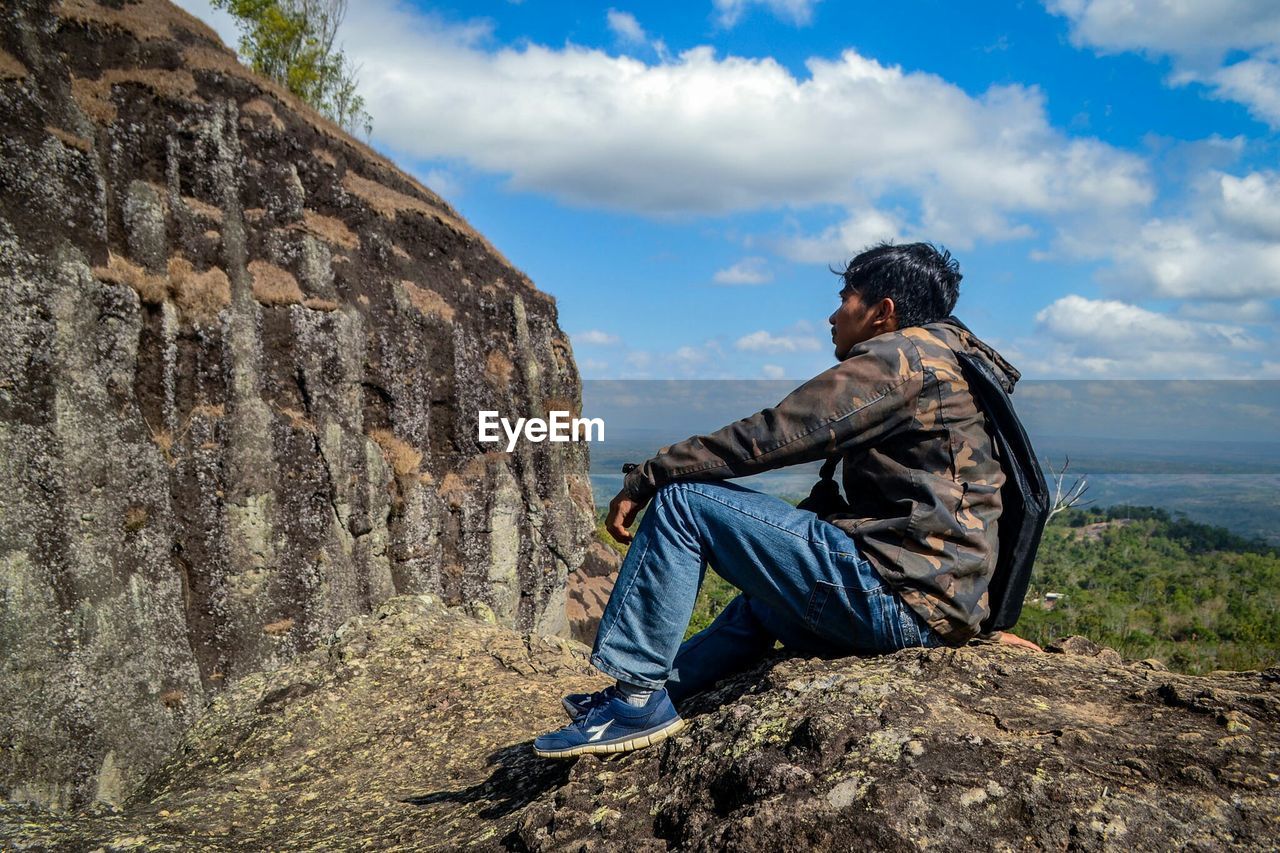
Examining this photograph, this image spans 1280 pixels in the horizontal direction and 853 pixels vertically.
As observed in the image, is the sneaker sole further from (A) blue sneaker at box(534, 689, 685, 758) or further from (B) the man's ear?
(B) the man's ear

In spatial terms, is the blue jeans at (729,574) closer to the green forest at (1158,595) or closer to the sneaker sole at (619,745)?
the sneaker sole at (619,745)

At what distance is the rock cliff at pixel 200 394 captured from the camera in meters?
11.9

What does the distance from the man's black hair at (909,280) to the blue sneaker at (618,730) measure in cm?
211

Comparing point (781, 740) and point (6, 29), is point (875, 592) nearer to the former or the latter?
point (781, 740)

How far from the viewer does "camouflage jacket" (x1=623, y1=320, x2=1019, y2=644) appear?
3.48 meters

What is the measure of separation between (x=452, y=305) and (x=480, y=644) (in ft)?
45.3

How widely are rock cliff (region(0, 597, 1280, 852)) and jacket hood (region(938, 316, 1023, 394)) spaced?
126cm

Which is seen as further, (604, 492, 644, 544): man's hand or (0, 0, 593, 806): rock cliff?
(0, 0, 593, 806): rock cliff

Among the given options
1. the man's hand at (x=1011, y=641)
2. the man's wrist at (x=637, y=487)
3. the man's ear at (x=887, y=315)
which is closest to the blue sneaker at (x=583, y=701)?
the man's wrist at (x=637, y=487)

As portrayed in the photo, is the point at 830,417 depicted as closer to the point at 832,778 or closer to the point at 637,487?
the point at 637,487

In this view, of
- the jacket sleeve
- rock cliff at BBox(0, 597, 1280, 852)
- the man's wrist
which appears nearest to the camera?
rock cliff at BBox(0, 597, 1280, 852)

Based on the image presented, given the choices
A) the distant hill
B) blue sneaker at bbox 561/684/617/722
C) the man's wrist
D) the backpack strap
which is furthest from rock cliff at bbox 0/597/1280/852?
the distant hill

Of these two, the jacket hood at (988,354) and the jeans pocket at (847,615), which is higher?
the jacket hood at (988,354)

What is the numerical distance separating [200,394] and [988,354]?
13854 millimetres
